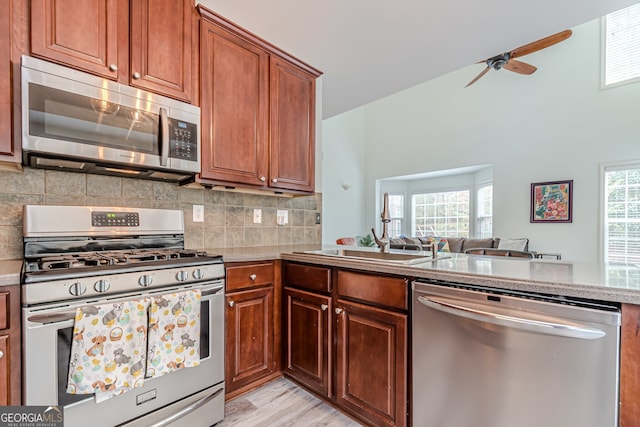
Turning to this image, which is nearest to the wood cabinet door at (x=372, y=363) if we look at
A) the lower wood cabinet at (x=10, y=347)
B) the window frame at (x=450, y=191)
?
the lower wood cabinet at (x=10, y=347)

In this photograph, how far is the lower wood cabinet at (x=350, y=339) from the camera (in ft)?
4.71

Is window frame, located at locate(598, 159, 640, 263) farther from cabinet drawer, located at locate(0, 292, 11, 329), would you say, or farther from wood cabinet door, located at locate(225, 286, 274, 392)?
cabinet drawer, located at locate(0, 292, 11, 329)

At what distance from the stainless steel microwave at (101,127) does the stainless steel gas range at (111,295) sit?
12.2 inches

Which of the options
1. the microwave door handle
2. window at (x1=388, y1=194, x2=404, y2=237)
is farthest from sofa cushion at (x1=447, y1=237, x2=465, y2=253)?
the microwave door handle

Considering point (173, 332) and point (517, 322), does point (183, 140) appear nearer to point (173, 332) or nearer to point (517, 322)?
point (173, 332)

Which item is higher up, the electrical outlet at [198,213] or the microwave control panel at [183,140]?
the microwave control panel at [183,140]

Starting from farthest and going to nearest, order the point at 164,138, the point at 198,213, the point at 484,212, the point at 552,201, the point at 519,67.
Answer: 1. the point at 484,212
2. the point at 552,201
3. the point at 519,67
4. the point at 198,213
5. the point at 164,138

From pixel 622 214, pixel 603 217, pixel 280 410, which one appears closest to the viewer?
pixel 280 410

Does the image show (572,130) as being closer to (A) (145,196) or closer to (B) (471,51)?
(B) (471,51)

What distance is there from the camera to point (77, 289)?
3.79 ft

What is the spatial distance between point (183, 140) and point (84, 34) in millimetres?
628

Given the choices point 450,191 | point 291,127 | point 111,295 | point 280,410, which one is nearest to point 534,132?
point 450,191

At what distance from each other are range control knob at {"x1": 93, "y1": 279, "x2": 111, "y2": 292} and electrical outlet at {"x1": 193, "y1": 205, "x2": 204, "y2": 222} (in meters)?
0.89

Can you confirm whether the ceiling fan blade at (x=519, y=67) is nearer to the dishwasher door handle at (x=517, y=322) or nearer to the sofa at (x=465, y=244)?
the sofa at (x=465, y=244)
